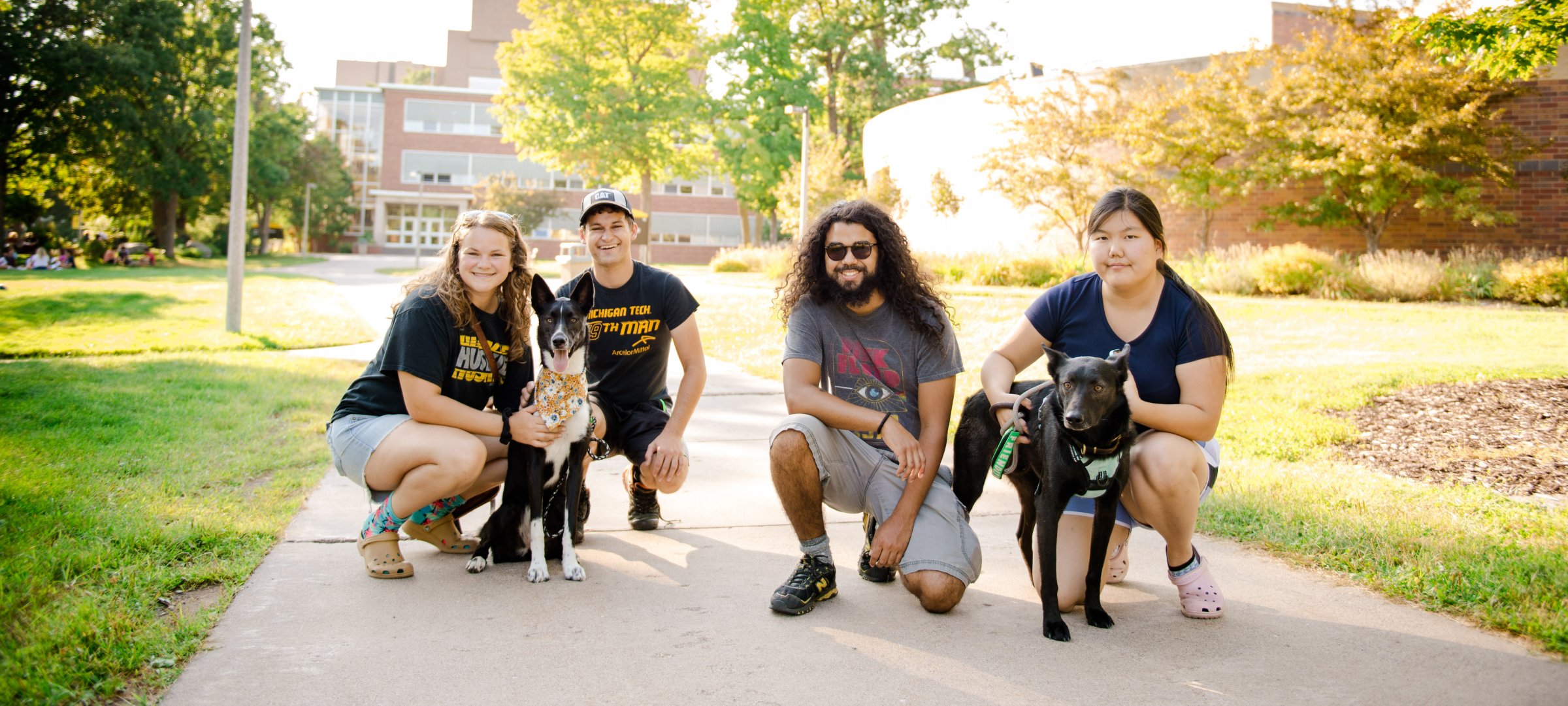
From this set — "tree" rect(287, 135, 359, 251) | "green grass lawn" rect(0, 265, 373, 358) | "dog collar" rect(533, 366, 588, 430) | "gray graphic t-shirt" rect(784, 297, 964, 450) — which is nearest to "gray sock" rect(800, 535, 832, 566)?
"gray graphic t-shirt" rect(784, 297, 964, 450)

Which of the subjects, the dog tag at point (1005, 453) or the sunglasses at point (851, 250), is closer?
the dog tag at point (1005, 453)

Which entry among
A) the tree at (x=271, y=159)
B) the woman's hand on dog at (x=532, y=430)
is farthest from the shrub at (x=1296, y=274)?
the tree at (x=271, y=159)

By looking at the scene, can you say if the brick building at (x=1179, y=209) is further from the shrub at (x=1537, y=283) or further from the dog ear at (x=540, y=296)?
the dog ear at (x=540, y=296)

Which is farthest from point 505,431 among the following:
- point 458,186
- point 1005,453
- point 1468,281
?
point 458,186

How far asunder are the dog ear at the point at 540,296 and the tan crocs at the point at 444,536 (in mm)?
1100

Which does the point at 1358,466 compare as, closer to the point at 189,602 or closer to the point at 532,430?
the point at 532,430

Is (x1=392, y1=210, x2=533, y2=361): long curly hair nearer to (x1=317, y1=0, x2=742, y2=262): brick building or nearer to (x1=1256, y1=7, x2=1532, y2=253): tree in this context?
(x1=1256, y1=7, x2=1532, y2=253): tree

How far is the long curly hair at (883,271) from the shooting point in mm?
4086

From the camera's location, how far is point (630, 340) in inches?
189

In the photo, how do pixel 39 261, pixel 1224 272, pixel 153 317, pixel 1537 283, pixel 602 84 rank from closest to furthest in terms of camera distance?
pixel 1537 283, pixel 153 317, pixel 1224 272, pixel 39 261, pixel 602 84

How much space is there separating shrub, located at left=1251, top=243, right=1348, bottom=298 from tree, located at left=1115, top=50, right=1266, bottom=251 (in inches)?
95.5

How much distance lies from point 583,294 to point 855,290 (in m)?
1.24

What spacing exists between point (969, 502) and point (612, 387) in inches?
74.0

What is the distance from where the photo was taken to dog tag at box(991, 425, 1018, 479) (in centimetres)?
366
